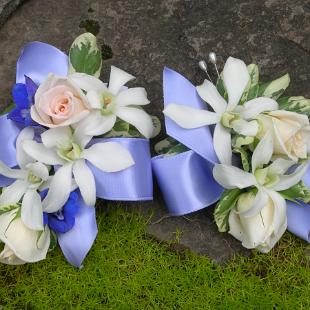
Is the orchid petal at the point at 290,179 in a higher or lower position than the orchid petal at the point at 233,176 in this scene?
lower

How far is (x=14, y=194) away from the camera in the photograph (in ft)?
3.54

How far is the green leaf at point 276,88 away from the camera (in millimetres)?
1128

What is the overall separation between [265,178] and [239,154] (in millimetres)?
71

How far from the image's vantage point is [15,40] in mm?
1252

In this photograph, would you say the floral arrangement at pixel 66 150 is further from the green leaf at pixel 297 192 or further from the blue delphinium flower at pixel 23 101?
the green leaf at pixel 297 192

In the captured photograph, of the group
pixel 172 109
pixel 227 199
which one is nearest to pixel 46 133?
pixel 172 109

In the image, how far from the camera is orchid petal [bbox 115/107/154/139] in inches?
42.6

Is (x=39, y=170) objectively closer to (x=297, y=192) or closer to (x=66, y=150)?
(x=66, y=150)

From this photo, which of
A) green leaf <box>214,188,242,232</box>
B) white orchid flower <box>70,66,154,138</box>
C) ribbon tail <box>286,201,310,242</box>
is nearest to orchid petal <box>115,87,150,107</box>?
white orchid flower <box>70,66,154,138</box>

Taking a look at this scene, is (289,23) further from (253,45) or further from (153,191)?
(153,191)

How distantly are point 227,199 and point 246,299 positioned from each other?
0.66ft

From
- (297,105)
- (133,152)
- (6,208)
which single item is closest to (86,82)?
(133,152)

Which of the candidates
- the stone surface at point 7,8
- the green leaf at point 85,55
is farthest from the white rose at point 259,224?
the stone surface at point 7,8

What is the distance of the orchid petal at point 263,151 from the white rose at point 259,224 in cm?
6
